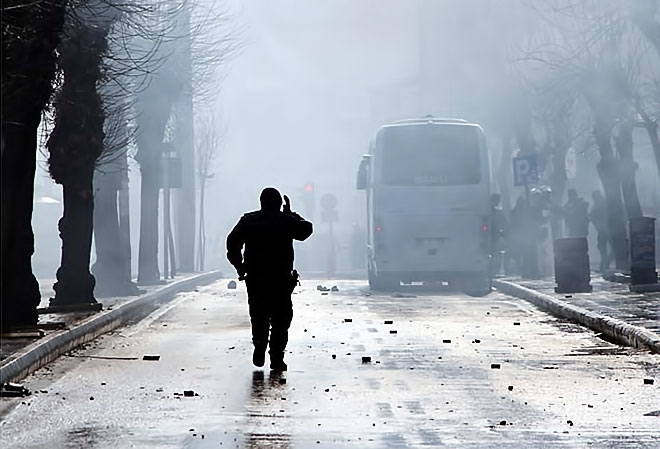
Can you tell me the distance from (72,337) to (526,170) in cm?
1840

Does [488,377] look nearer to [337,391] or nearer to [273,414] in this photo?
[337,391]

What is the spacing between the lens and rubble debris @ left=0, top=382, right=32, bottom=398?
12.6m

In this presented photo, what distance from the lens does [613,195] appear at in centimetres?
3609

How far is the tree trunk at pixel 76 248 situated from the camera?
23938mm

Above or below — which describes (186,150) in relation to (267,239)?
above

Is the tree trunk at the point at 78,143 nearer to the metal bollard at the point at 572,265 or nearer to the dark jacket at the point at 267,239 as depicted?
the metal bollard at the point at 572,265

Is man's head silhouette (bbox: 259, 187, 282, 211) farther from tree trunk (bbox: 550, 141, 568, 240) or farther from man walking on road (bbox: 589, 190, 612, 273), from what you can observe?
tree trunk (bbox: 550, 141, 568, 240)

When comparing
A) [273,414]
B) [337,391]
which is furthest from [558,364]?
[273,414]

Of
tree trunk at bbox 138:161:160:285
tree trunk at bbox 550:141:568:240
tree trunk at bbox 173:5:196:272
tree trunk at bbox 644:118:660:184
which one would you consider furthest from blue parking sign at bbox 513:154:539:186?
tree trunk at bbox 138:161:160:285

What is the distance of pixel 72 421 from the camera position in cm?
1083

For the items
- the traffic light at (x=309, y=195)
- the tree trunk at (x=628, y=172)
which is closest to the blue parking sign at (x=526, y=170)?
the tree trunk at (x=628, y=172)

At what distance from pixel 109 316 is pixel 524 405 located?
10.8 metres

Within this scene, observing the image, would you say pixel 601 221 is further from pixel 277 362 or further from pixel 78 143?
pixel 277 362

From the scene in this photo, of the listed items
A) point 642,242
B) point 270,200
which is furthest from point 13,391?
point 642,242
